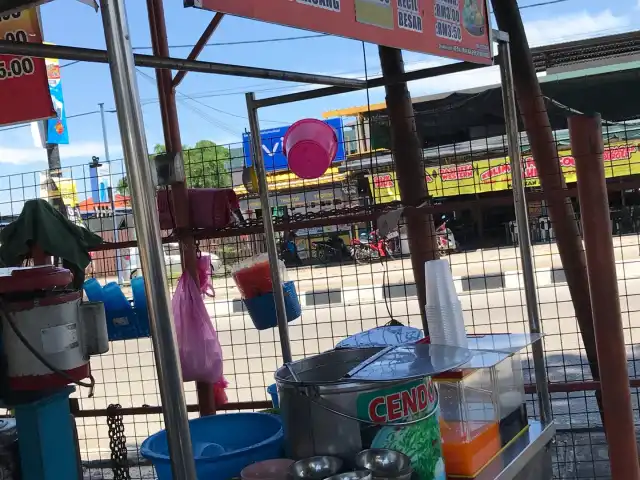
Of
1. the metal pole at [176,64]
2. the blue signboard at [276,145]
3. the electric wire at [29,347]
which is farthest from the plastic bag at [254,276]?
the blue signboard at [276,145]

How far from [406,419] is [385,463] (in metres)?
0.13

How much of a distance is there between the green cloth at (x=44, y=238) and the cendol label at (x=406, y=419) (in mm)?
2230

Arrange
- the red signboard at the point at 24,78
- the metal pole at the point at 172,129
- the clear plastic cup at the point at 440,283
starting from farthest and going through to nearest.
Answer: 1. the metal pole at the point at 172,129
2. the red signboard at the point at 24,78
3. the clear plastic cup at the point at 440,283

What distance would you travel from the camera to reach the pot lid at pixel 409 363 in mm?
1757

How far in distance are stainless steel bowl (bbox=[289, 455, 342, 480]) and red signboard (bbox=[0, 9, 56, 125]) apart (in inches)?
96.4

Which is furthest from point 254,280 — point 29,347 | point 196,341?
point 29,347

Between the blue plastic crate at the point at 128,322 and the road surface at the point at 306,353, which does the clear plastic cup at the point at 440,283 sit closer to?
the road surface at the point at 306,353

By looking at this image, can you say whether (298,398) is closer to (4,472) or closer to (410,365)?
(410,365)

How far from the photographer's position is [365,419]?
170 cm

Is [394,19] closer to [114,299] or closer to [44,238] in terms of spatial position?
[44,238]

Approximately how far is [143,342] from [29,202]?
8.57 meters

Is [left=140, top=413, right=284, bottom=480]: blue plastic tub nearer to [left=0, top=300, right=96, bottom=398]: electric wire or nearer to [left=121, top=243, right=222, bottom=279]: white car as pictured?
[left=0, top=300, right=96, bottom=398]: electric wire

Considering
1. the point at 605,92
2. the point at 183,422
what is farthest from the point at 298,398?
the point at 605,92

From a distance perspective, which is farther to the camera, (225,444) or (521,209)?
(521,209)
